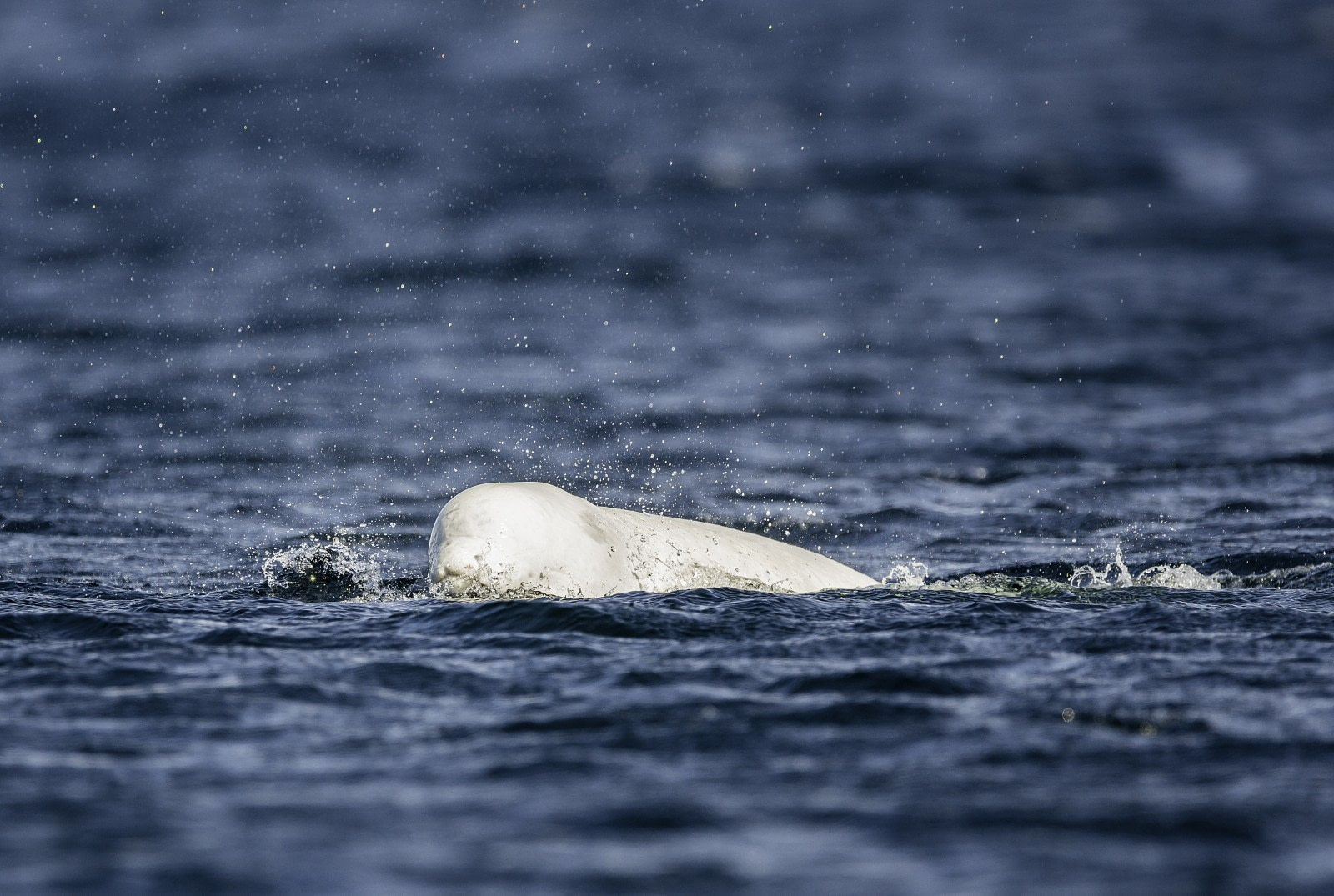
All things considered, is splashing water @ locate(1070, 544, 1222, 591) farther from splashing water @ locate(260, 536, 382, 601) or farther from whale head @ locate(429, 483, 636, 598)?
splashing water @ locate(260, 536, 382, 601)

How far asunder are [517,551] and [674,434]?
927cm

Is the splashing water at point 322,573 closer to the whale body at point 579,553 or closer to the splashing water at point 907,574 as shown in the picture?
the whale body at point 579,553

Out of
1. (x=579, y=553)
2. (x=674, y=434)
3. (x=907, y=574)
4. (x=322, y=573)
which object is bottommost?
(x=907, y=574)

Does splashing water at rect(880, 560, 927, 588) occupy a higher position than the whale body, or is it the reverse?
the whale body

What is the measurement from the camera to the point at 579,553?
1084cm

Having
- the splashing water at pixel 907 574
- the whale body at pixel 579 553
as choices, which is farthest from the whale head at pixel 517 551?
the splashing water at pixel 907 574

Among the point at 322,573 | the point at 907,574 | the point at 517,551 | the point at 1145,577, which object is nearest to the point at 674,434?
the point at 907,574

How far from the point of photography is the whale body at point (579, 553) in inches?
415

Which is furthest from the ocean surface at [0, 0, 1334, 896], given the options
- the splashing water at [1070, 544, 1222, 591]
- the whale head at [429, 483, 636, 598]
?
the whale head at [429, 483, 636, 598]

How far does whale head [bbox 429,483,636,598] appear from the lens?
10523mm

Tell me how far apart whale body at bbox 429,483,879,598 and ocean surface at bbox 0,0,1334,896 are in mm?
459

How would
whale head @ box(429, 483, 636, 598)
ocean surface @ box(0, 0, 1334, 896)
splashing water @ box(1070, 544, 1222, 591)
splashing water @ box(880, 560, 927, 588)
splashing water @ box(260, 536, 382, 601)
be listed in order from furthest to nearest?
splashing water @ box(880, 560, 927, 588) → splashing water @ box(1070, 544, 1222, 591) → splashing water @ box(260, 536, 382, 601) → whale head @ box(429, 483, 636, 598) → ocean surface @ box(0, 0, 1334, 896)

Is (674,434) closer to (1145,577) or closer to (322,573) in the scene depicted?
(1145,577)

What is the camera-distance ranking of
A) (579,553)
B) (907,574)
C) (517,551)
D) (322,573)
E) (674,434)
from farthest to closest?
(674,434), (907,574), (322,573), (579,553), (517,551)
